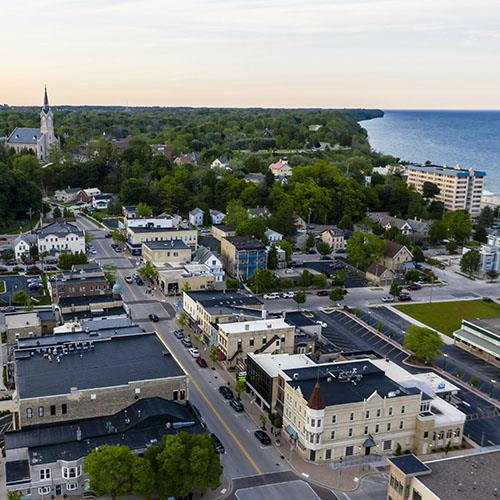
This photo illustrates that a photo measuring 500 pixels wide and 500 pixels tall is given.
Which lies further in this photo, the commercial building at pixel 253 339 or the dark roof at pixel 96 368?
the commercial building at pixel 253 339

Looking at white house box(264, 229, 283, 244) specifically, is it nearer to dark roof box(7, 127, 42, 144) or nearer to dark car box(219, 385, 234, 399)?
dark car box(219, 385, 234, 399)

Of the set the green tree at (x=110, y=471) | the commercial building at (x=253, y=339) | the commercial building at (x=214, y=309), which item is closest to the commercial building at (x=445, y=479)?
the green tree at (x=110, y=471)

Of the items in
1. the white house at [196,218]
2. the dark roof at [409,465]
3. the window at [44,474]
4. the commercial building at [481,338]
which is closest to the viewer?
the dark roof at [409,465]

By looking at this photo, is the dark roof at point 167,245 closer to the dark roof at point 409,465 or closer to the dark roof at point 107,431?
the dark roof at point 107,431

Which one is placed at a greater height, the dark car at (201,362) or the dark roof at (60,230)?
the dark roof at (60,230)

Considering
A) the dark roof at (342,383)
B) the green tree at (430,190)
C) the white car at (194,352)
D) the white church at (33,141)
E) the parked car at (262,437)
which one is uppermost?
the white church at (33,141)

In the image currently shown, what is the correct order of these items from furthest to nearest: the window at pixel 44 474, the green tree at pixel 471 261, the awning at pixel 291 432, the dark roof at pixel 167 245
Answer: the green tree at pixel 471 261
the dark roof at pixel 167 245
the awning at pixel 291 432
the window at pixel 44 474

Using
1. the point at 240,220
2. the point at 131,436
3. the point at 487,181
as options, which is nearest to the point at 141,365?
the point at 131,436

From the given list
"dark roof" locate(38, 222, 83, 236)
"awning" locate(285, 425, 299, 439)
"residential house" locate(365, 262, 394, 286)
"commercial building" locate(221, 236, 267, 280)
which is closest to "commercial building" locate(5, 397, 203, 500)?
"awning" locate(285, 425, 299, 439)
